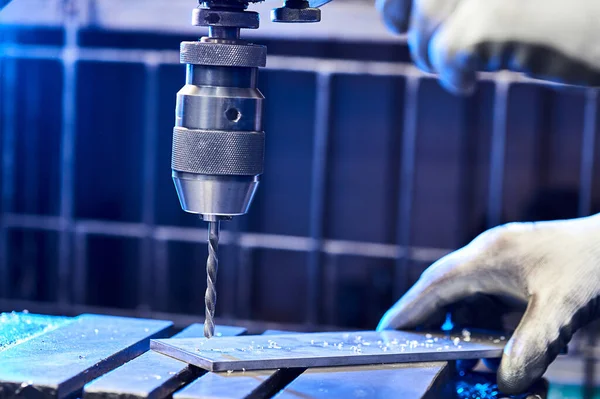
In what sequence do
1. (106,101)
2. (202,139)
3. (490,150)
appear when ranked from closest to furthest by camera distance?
(202,139), (490,150), (106,101)

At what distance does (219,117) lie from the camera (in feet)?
3.33

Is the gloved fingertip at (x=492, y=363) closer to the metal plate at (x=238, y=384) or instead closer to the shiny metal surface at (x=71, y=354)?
the metal plate at (x=238, y=384)

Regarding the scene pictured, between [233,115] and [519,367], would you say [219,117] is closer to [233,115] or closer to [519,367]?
[233,115]

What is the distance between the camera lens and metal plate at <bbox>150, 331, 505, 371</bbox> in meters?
1.02

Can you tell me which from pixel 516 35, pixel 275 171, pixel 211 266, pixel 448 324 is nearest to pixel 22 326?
pixel 211 266

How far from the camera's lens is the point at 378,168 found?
3.71 m

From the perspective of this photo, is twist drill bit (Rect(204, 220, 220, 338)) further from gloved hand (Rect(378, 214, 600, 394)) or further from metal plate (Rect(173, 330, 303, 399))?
gloved hand (Rect(378, 214, 600, 394))

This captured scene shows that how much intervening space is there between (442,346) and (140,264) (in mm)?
2992

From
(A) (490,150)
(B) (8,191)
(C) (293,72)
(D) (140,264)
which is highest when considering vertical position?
(C) (293,72)

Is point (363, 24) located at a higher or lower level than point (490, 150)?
higher

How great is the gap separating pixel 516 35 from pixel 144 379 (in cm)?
55

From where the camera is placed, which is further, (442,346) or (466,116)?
(466,116)

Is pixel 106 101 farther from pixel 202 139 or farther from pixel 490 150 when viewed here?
pixel 202 139

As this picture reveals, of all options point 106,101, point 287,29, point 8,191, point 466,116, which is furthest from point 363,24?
point 8,191
